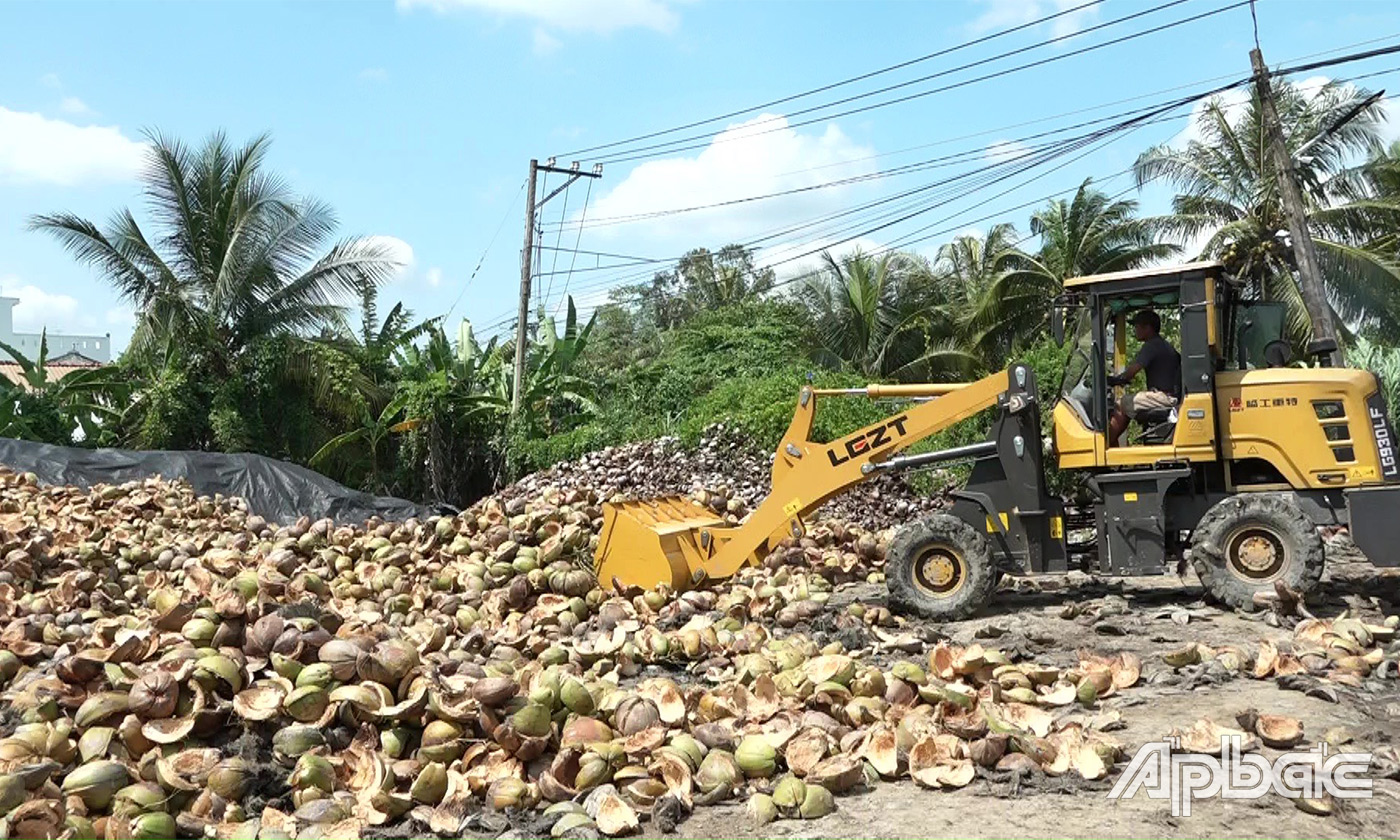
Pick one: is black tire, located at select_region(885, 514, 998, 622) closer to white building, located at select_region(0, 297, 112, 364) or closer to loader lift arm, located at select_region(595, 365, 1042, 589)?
loader lift arm, located at select_region(595, 365, 1042, 589)

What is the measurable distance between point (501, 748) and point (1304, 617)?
478cm

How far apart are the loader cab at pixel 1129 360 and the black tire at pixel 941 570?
860 mm

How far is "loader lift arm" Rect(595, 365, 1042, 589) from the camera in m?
7.52

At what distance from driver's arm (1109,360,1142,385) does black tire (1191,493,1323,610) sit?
3.19ft

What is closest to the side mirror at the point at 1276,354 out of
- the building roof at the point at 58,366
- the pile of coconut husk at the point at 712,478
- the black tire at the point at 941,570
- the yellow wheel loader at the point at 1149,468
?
the yellow wheel loader at the point at 1149,468

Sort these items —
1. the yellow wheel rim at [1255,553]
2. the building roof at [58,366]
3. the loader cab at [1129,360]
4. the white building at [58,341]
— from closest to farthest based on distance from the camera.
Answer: the yellow wheel rim at [1255,553], the loader cab at [1129,360], the building roof at [58,366], the white building at [58,341]

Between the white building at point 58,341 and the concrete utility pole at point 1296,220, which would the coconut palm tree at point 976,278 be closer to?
the concrete utility pole at point 1296,220

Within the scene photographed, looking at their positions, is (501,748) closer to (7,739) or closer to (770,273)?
(7,739)

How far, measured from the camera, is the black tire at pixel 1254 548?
6625mm

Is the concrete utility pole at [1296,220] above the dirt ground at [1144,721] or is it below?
above

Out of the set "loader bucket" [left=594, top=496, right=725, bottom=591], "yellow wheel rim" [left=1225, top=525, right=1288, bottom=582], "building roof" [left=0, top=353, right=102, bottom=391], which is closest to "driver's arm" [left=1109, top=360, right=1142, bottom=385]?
"yellow wheel rim" [left=1225, top=525, right=1288, bottom=582]

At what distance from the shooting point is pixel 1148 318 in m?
7.37

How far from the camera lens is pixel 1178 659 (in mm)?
5504

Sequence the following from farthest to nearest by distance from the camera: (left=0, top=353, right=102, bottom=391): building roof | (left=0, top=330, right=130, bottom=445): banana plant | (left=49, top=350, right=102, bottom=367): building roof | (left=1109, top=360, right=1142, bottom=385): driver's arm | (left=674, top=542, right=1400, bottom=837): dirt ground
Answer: (left=49, top=350, right=102, bottom=367): building roof
(left=0, top=353, right=102, bottom=391): building roof
(left=0, top=330, right=130, bottom=445): banana plant
(left=1109, top=360, right=1142, bottom=385): driver's arm
(left=674, top=542, right=1400, bottom=837): dirt ground
